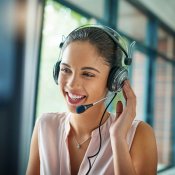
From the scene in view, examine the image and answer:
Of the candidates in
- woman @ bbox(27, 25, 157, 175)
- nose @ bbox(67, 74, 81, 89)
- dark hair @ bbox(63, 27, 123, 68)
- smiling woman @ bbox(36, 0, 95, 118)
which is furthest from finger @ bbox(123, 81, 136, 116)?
A: smiling woman @ bbox(36, 0, 95, 118)

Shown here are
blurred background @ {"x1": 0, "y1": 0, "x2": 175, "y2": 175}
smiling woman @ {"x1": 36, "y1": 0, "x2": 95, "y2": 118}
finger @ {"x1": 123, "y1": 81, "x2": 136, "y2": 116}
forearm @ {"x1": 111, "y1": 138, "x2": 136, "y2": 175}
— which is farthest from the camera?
smiling woman @ {"x1": 36, "y1": 0, "x2": 95, "y2": 118}

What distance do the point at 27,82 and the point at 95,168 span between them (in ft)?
3.54

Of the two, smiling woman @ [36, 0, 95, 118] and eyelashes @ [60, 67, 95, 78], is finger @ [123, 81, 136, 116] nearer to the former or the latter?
eyelashes @ [60, 67, 95, 78]

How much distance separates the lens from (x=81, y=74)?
1026 millimetres

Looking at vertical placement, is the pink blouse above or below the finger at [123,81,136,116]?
below

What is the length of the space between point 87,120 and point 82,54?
11.7 inches

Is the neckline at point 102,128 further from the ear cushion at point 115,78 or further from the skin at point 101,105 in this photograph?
the ear cushion at point 115,78

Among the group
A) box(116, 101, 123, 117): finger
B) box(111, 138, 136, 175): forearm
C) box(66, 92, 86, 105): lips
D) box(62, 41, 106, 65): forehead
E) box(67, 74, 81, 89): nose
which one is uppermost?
box(62, 41, 106, 65): forehead

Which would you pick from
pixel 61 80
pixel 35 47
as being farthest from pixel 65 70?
pixel 35 47

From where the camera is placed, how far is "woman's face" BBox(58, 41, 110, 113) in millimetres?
1021

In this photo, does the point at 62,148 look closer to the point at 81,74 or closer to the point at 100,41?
the point at 81,74

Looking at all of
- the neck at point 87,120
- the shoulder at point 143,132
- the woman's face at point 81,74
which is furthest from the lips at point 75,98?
the shoulder at point 143,132

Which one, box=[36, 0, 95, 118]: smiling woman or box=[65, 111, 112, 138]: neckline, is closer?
box=[65, 111, 112, 138]: neckline

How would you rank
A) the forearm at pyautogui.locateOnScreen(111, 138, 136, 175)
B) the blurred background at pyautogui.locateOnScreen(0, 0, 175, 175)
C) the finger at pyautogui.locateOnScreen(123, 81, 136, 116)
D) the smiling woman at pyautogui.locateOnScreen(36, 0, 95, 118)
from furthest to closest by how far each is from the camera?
1. the smiling woman at pyautogui.locateOnScreen(36, 0, 95, 118)
2. the blurred background at pyautogui.locateOnScreen(0, 0, 175, 175)
3. the finger at pyautogui.locateOnScreen(123, 81, 136, 116)
4. the forearm at pyautogui.locateOnScreen(111, 138, 136, 175)
